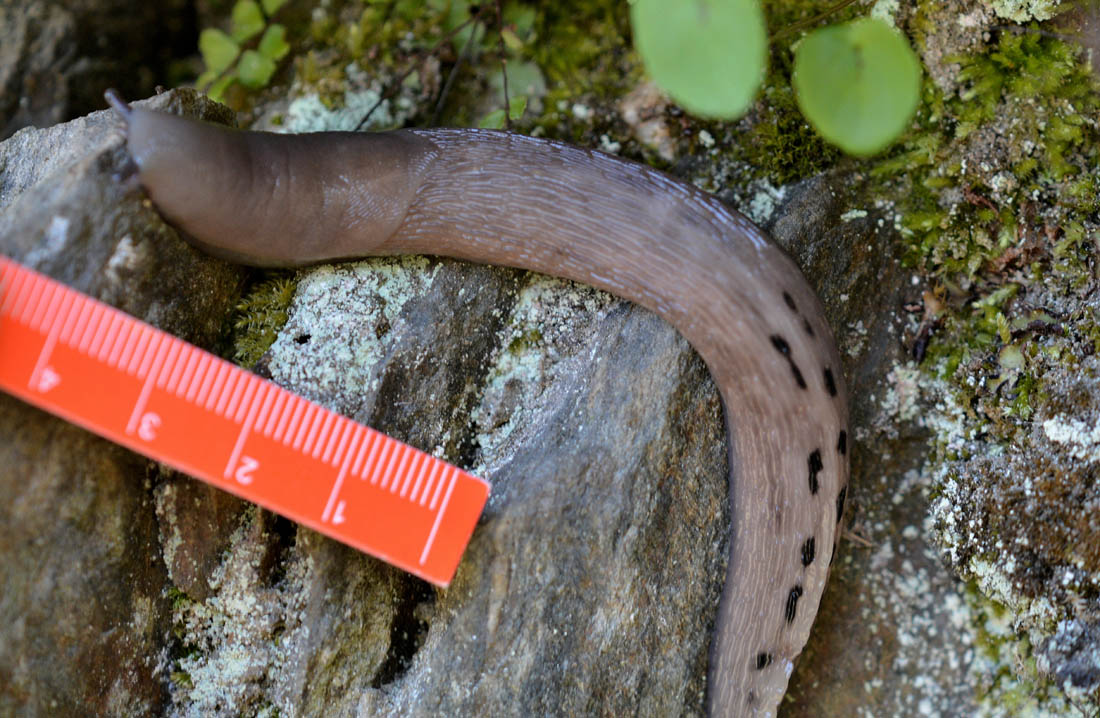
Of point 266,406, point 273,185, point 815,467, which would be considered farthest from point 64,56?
point 815,467

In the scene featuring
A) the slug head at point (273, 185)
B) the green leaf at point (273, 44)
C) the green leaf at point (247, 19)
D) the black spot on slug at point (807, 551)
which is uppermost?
the green leaf at point (247, 19)

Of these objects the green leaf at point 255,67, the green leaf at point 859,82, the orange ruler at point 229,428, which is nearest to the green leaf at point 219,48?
the green leaf at point 255,67

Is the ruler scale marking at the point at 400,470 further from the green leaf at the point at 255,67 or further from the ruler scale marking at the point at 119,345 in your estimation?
the green leaf at the point at 255,67

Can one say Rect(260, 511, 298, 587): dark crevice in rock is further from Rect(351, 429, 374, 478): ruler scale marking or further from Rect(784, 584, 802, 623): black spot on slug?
Rect(784, 584, 802, 623): black spot on slug

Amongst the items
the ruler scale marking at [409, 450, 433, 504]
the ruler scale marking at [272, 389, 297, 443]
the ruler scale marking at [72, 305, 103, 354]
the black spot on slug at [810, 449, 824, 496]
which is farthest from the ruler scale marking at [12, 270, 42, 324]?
the black spot on slug at [810, 449, 824, 496]

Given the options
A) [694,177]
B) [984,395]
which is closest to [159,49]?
[694,177]

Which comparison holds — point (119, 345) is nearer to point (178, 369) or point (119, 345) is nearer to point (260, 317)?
point (178, 369)
